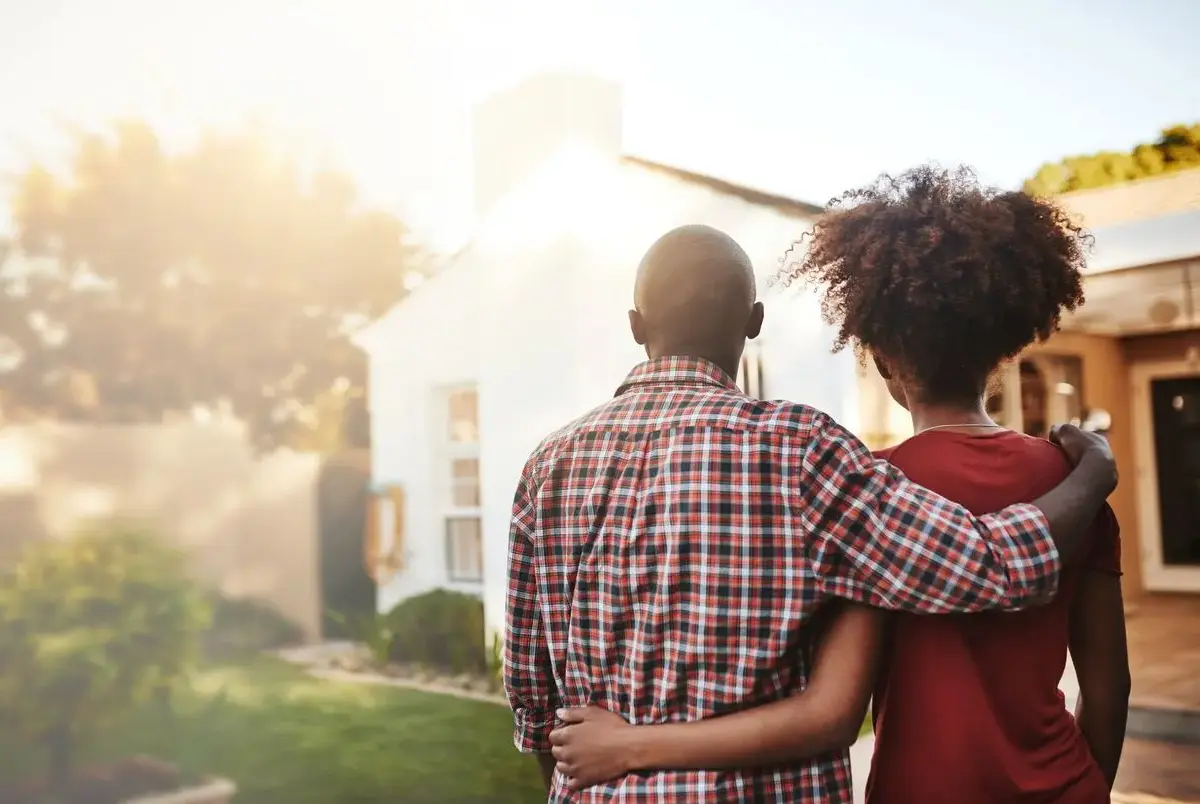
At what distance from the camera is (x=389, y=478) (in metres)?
3.55

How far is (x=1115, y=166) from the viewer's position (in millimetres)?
4289

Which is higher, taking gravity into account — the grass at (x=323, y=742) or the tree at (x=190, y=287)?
Result: the tree at (x=190, y=287)

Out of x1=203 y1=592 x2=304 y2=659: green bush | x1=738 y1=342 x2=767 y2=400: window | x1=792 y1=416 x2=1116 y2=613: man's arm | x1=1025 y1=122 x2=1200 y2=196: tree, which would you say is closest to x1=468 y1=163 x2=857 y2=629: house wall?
x1=738 y1=342 x2=767 y2=400: window

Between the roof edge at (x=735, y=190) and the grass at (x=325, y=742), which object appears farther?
the roof edge at (x=735, y=190)

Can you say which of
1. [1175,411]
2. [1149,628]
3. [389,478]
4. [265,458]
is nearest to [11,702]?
[265,458]

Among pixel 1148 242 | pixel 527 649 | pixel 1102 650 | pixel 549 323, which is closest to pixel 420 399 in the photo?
pixel 549 323

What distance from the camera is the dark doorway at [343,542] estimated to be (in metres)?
3.41

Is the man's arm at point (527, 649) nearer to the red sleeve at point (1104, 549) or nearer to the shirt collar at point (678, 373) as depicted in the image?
the shirt collar at point (678, 373)

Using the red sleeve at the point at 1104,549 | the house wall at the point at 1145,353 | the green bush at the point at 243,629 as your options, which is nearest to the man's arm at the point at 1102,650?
the red sleeve at the point at 1104,549

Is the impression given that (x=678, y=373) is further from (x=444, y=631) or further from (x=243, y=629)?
(x=444, y=631)

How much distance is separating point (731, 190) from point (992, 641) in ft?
9.78

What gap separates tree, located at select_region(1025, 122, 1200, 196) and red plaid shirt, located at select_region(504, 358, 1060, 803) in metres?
3.39

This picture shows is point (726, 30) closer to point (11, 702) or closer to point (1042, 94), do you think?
point (1042, 94)

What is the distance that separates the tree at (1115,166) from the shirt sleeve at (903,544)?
A: 3359 millimetres
